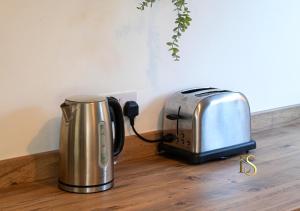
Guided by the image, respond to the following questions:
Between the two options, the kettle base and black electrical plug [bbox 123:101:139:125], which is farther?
black electrical plug [bbox 123:101:139:125]

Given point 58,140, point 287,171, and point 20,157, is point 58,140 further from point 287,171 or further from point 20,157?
point 287,171

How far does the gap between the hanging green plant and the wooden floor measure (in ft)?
1.12

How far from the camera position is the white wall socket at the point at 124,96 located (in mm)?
1540

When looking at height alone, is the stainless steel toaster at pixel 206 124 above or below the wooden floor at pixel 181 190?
above

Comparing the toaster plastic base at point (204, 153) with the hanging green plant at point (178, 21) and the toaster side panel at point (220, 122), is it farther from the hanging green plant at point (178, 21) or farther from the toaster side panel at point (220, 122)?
the hanging green plant at point (178, 21)

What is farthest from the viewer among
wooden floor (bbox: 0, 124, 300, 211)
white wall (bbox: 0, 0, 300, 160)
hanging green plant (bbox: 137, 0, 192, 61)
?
hanging green plant (bbox: 137, 0, 192, 61)

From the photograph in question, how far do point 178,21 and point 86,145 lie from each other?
0.47 meters

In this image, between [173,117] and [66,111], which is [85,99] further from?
[173,117]

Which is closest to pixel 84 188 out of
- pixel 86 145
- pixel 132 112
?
pixel 86 145

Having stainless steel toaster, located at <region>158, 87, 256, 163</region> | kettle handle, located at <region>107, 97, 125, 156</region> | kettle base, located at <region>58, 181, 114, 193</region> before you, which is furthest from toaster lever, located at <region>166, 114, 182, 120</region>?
kettle base, located at <region>58, 181, 114, 193</region>

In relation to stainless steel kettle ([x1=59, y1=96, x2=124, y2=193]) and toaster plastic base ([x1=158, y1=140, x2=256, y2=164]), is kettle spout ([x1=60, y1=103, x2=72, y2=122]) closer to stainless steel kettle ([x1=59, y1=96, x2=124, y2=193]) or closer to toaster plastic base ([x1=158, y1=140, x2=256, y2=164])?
stainless steel kettle ([x1=59, y1=96, x2=124, y2=193])

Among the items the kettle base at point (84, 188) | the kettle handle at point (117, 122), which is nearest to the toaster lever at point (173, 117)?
the kettle handle at point (117, 122)

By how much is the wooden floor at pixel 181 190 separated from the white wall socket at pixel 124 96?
7.2 inches

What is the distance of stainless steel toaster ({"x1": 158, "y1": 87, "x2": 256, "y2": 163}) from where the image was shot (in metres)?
1.54
